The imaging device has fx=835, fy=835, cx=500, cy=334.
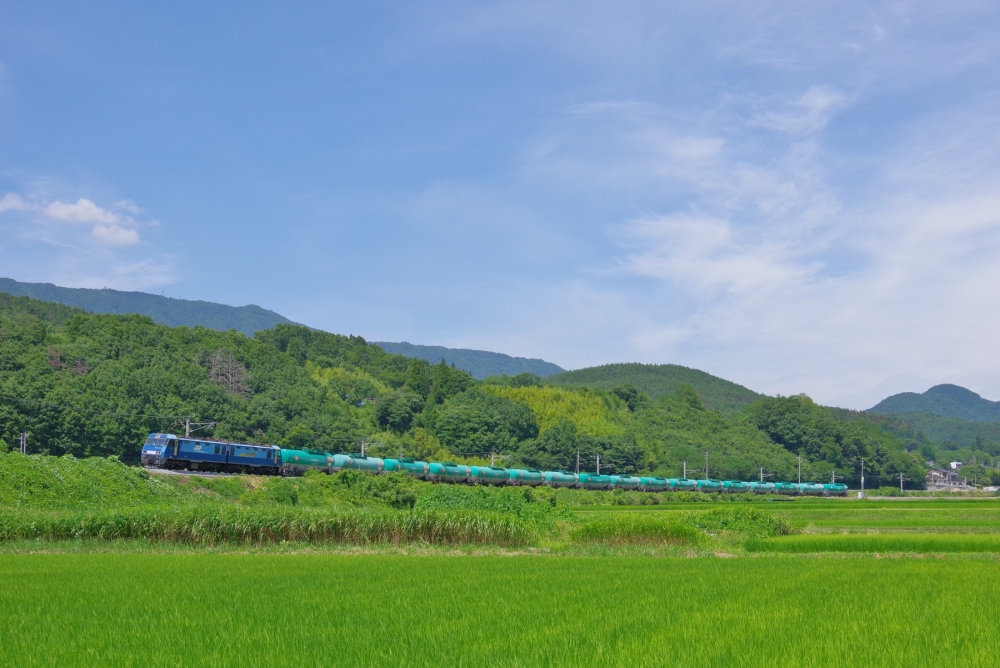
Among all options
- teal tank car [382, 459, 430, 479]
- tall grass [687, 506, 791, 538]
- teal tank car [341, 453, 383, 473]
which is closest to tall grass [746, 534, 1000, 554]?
tall grass [687, 506, 791, 538]

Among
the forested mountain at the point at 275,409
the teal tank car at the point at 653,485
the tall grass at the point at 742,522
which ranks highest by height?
the forested mountain at the point at 275,409

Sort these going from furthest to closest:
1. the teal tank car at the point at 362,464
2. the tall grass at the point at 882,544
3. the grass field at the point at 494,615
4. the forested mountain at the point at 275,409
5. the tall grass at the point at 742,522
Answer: the forested mountain at the point at 275,409, the teal tank car at the point at 362,464, the tall grass at the point at 742,522, the tall grass at the point at 882,544, the grass field at the point at 494,615

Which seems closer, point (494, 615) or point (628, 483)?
point (494, 615)

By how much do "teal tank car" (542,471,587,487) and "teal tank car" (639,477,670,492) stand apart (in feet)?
34.6

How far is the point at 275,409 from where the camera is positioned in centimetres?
13662

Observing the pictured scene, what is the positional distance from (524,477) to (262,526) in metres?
59.9

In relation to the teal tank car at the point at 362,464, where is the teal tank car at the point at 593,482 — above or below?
below

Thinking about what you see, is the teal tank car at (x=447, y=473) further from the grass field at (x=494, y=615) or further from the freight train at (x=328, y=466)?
the grass field at (x=494, y=615)

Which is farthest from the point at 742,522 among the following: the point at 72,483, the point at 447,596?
the point at 72,483

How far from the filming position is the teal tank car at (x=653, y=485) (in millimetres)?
102438

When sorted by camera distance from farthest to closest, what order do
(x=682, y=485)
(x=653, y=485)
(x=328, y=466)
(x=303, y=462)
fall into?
(x=682, y=485), (x=653, y=485), (x=328, y=466), (x=303, y=462)

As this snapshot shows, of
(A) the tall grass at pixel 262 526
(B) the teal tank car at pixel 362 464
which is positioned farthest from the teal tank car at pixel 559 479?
(A) the tall grass at pixel 262 526

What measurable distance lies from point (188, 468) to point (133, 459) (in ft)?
137

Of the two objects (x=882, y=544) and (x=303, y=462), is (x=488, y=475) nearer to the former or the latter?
(x=303, y=462)
